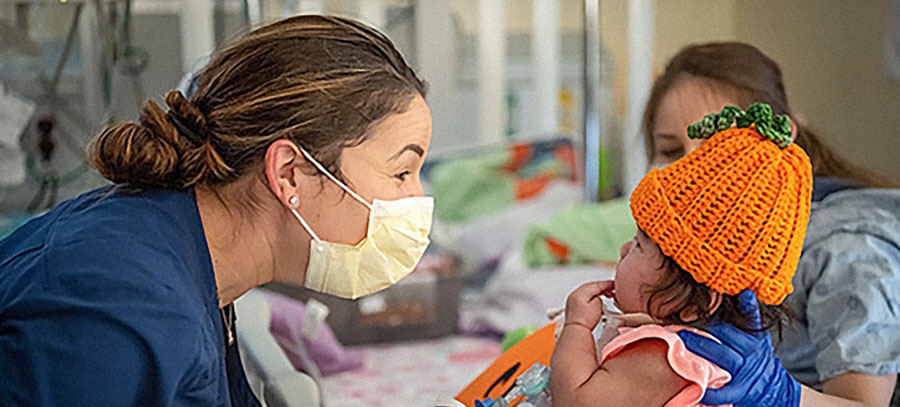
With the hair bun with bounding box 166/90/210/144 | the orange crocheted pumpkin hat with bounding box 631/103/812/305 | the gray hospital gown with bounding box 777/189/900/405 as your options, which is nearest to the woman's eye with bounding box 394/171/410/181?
the hair bun with bounding box 166/90/210/144

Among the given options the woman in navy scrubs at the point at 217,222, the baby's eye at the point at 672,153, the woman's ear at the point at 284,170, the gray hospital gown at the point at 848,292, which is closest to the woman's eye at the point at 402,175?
the woman in navy scrubs at the point at 217,222

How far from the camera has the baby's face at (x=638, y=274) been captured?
1189 mm

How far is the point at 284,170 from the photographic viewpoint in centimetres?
133

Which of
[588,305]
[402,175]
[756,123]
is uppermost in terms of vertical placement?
[756,123]

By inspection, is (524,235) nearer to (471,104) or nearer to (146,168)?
(471,104)

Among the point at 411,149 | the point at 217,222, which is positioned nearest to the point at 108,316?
the point at 217,222

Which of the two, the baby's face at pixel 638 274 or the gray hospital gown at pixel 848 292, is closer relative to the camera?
the baby's face at pixel 638 274

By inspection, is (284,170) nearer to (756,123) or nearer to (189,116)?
(189,116)

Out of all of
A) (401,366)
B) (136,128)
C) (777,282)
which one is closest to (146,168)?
(136,128)

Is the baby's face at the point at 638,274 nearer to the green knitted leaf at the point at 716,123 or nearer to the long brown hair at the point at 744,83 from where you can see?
the green knitted leaf at the point at 716,123

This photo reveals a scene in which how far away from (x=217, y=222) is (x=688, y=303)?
0.66 meters

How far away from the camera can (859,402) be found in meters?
1.40

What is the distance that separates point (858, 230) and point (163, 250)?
1.11 m

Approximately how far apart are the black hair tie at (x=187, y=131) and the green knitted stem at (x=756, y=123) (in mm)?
687
